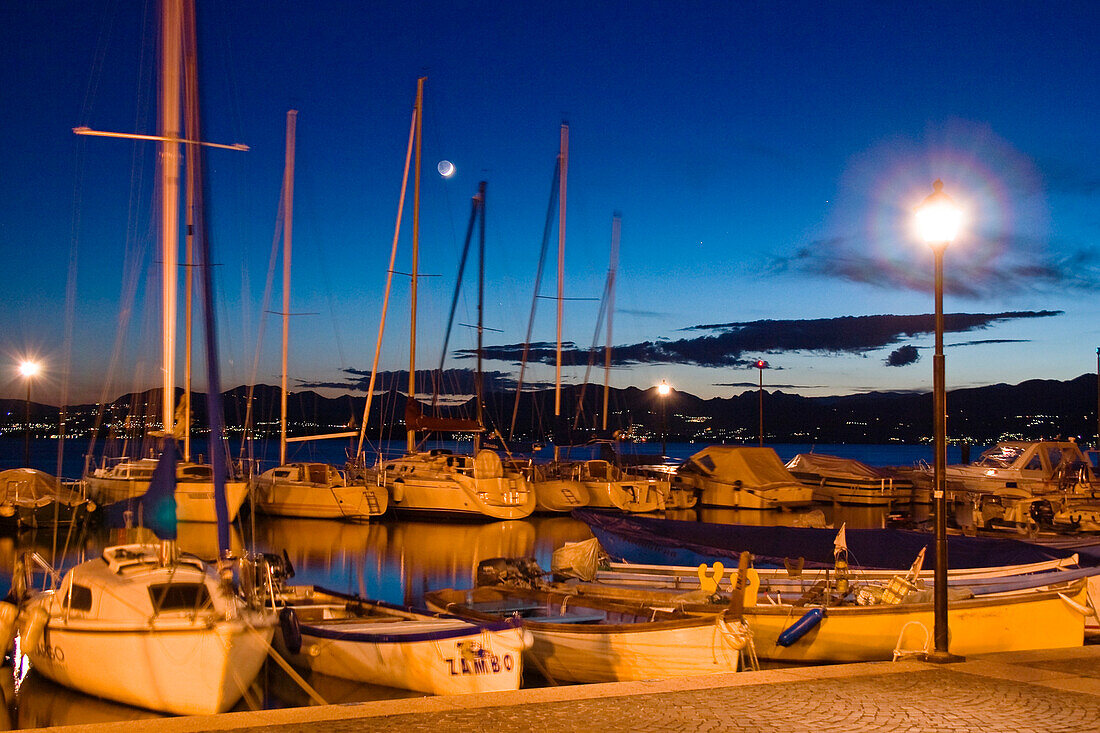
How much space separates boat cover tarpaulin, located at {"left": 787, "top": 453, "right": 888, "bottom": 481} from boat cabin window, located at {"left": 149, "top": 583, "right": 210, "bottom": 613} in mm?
44817

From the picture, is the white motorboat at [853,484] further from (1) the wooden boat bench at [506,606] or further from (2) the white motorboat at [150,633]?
(2) the white motorboat at [150,633]

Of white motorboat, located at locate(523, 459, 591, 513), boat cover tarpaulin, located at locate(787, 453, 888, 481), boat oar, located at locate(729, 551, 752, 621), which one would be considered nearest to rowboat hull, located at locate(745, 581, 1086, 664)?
boat oar, located at locate(729, 551, 752, 621)

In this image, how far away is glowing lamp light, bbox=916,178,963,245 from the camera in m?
10.9

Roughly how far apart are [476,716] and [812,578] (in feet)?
33.7

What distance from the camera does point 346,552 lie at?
102 ft

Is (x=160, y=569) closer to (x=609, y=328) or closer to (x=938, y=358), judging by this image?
(x=938, y=358)

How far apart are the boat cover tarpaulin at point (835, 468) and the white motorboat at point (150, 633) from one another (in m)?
44.6

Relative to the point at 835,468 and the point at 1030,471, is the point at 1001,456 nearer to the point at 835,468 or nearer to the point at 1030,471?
the point at 1030,471

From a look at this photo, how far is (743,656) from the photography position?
42.4 ft

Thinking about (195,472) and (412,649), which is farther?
(195,472)

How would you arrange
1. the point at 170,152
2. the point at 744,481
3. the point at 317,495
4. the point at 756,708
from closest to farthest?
the point at 756,708
the point at 170,152
the point at 317,495
the point at 744,481

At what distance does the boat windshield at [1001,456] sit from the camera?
46.0 meters

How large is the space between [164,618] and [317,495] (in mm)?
28554

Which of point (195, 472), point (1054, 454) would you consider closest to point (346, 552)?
point (195, 472)
